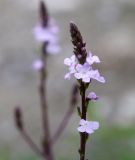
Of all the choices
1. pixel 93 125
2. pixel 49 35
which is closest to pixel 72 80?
pixel 49 35

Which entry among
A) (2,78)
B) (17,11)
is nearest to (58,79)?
(2,78)

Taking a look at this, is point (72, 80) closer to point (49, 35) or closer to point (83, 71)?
point (49, 35)

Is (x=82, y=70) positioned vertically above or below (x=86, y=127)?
above

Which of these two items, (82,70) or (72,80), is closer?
(82,70)

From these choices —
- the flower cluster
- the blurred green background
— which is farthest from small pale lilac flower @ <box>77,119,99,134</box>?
the blurred green background

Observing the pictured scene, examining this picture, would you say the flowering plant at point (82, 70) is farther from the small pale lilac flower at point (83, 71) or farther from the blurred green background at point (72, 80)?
the blurred green background at point (72, 80)

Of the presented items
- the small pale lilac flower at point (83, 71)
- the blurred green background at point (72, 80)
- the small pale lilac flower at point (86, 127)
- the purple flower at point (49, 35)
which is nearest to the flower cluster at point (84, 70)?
the small pale lilac flower at point (83, 71)

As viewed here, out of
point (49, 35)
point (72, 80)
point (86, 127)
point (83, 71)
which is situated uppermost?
point (72, 80)

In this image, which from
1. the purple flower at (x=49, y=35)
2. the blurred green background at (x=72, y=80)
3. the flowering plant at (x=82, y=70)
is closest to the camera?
the flowering plant at (x=82, y=70)

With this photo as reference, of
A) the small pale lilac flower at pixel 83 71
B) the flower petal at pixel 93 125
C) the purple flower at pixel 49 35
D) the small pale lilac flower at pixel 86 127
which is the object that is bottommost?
the small pale lilac flower at pixel 86 127

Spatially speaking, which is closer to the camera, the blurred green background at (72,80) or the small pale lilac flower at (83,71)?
the small pale lilac flower at (83,71)
